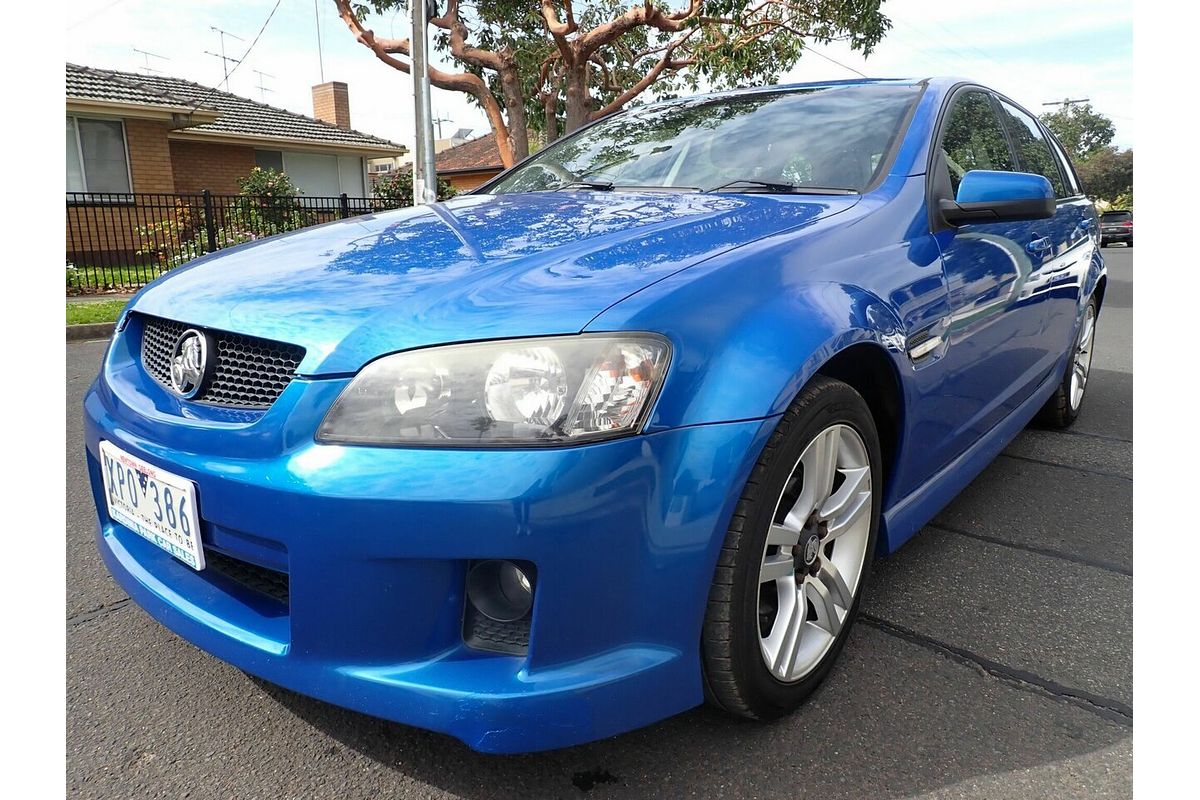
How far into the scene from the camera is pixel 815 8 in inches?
503

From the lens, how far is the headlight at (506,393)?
135 centimetres

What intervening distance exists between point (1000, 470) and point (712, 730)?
7.76 feet

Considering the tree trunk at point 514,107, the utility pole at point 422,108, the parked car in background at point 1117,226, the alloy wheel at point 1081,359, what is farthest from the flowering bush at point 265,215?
the parked car in background at point 1117,226

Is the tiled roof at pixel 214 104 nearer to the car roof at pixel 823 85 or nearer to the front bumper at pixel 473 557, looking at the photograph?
the car roof at pixel 823 85

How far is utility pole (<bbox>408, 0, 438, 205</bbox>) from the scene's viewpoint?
10.2 m

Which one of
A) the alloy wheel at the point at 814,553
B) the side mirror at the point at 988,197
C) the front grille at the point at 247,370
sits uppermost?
the side mirror at the point at 988,197

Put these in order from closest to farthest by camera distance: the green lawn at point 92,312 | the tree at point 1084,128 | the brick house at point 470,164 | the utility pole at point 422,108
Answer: the green lawn at point 92,312 → the utility pole at point 422,108 → the brick house at point 470,164 → the tree at point 1084,128

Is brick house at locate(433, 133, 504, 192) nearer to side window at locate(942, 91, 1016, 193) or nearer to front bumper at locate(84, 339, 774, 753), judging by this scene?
side window at locate(942, 91, 1016, 193)

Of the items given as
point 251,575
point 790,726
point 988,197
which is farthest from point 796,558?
point 988,197

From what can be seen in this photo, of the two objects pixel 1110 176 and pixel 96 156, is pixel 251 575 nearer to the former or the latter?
pixel 96 156

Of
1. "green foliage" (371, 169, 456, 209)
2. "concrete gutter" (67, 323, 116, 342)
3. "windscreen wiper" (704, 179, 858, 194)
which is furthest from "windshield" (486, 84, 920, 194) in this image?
"green foliage" (371, 169, 456, 209)

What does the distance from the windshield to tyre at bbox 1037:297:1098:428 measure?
6.46 feet

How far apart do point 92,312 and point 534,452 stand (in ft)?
27.4

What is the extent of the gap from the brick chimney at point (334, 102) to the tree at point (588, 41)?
18011 mm
